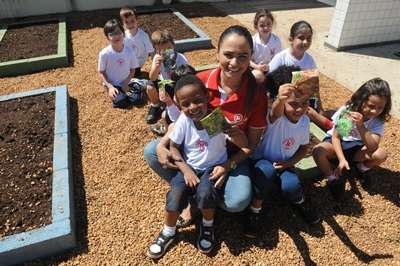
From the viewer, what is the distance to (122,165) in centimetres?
386

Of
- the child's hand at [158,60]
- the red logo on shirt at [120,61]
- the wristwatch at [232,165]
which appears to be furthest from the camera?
the red logo on shirt at [120,61]

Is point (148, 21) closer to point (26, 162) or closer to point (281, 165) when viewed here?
point (26, 162)

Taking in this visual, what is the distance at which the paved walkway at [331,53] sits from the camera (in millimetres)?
5770

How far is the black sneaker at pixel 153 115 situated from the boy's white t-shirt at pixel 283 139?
184cm

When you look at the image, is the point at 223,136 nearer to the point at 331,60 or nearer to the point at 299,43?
the point at 299,43

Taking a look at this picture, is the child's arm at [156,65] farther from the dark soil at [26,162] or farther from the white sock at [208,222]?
the white sock at [208,222]

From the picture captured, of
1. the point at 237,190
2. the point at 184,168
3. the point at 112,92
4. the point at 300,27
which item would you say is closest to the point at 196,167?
the point at 184,168

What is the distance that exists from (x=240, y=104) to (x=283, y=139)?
1.84 ft

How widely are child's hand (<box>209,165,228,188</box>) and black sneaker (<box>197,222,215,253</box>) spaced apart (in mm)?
441

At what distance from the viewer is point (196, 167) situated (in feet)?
9.55

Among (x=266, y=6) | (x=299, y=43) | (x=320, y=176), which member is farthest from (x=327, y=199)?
(x=266, y=6)

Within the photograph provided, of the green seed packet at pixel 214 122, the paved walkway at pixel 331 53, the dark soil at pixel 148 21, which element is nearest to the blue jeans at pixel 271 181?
the green seed packet at pixel 214 122

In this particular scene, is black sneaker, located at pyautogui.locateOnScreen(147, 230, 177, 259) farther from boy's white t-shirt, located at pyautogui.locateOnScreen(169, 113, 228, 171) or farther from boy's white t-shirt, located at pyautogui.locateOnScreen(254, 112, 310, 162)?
boy's white t-shirt, located at pyautogui.locateOnScreen(254, 112, 310, 162)

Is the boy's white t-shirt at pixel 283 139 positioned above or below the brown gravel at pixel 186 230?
above
